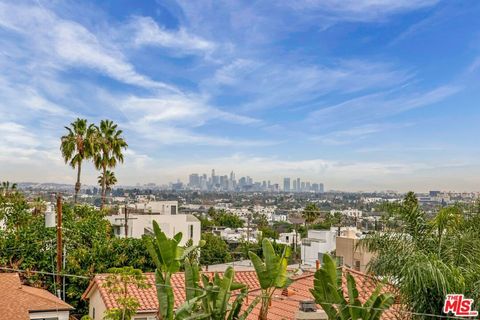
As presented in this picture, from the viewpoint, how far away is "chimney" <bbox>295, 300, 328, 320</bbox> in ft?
36.1

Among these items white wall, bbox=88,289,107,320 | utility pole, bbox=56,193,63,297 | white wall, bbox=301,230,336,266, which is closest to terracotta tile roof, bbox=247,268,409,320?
white wall, bbox=88,289,107,320

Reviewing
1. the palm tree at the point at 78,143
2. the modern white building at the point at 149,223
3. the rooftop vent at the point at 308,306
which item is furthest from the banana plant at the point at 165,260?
the modern white building at the point at 149,223

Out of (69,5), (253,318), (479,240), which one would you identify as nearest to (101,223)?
(69,5)

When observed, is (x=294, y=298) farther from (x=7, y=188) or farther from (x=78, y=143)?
(x=7, y=188)

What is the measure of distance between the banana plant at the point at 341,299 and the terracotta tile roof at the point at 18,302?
33.0 feet

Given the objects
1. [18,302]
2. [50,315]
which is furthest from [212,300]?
[18,302]

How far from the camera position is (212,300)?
9227 millimetres

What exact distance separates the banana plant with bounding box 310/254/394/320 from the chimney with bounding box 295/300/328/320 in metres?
2.11

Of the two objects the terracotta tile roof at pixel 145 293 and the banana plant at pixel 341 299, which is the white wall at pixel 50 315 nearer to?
the terracotta tile roof at pixel 145 293

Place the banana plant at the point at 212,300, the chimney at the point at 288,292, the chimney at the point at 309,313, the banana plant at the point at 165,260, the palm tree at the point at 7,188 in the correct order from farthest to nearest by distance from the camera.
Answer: the palm tree at the point at 7,188
the chimney at the point at 288,292
the chimney at the point at 309,313
the banana plant at the point at 165,260
the banana plant at the point at 212,300

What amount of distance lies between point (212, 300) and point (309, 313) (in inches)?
115

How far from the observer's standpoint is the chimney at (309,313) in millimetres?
11000

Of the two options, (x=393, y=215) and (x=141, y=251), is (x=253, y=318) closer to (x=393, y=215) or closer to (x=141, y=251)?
(x=393, y=215)

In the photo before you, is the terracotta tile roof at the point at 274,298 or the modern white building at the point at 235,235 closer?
the terracotta tile roof at the point at 274,298
